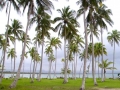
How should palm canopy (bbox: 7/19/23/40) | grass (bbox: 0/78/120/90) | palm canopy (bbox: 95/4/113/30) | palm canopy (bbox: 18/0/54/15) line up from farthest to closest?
palm canopy (bbox: 7/19/23/40) < palm canopy (bbox: 95/4/113/30) < palm canopy (bbox: 18/0/54/15) < grass (bbox: 0/78/120/90)

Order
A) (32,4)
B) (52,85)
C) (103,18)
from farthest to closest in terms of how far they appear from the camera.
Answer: (103,18)
(52,85)
(32,4)

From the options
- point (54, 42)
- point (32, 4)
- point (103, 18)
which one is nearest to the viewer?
point (32, 4)

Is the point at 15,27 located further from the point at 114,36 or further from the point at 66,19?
the point at 114,36

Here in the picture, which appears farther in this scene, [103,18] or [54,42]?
[54,42]

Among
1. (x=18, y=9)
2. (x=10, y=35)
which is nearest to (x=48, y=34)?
(x=10, y=35)

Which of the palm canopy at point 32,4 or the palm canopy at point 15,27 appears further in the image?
the palm canopy at point 15,27

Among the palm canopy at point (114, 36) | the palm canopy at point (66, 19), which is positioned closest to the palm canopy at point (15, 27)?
the palm canopy at point (66, 19)

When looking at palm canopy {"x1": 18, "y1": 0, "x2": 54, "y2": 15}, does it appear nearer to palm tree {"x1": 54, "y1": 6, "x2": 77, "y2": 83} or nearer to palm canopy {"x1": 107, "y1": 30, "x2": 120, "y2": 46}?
palm tree {"x1": 54, "y1": 6, "x2": 77, "y2": 83}

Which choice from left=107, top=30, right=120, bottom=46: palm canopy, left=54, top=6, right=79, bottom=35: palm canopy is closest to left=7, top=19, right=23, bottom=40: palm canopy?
left=54, top=6, right=79, bottom=35: palm canopy

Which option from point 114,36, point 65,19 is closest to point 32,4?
point 65,19

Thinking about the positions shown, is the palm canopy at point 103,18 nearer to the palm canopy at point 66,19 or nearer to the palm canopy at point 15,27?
the palm canopy at point 66,19

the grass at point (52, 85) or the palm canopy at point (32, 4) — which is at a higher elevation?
the palm canopy at point (32, 4)

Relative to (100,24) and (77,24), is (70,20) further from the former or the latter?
(100,24)

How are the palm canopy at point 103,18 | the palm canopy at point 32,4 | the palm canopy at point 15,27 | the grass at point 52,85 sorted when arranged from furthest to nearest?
the palm canopy at point 15,27
the palm canopy at point 103,18
the palm canopy at point 32,4
the grass at point 52,85
